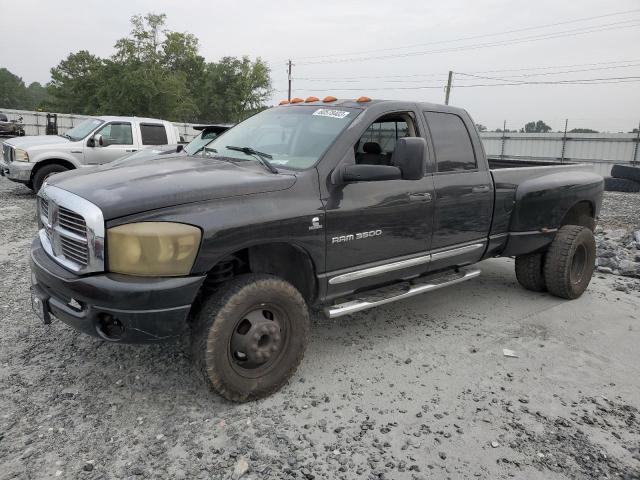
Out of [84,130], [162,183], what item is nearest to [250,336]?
[162,183]

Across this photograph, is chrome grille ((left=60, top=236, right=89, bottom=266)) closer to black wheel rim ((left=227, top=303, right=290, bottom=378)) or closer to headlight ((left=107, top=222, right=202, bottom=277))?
headlight ((left=107, top=222, right=202, bottom=277))

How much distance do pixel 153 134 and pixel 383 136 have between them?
348 inches

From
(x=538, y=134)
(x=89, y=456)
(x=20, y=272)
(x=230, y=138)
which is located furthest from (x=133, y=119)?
(x=538, y=134)

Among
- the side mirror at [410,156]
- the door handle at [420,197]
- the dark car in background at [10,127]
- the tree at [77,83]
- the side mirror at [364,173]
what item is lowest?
the door handle at [420,197]

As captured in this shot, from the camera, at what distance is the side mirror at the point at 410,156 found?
10.8 ft

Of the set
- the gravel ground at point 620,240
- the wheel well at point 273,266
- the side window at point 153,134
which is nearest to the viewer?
the wheel well at point 273,266

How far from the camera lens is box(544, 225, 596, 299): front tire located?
16.4 feet

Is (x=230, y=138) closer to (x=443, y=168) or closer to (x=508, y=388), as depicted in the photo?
(x=443, y=168)

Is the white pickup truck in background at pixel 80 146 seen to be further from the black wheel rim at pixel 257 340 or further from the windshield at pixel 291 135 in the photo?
the black wheel rim at pixel 257 340

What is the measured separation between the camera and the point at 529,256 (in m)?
5.25

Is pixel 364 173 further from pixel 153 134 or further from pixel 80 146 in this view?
pixel 153 134

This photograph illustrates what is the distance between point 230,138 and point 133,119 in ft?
26.9

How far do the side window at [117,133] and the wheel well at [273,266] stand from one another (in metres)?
8.94

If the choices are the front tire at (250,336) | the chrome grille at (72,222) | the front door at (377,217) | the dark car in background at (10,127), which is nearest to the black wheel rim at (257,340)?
the front tire at (250,336)
